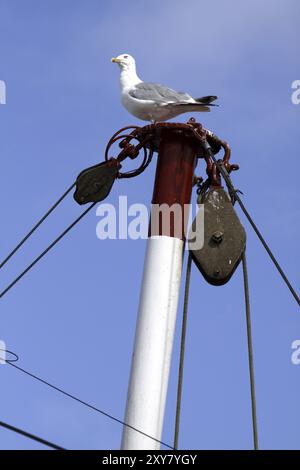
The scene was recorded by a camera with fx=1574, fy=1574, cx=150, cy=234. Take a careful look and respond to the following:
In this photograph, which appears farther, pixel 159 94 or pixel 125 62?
pixel 125 62

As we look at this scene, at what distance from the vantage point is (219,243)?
13.0m

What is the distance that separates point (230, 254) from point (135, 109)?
2.04 metres

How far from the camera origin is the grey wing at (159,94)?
14.2m

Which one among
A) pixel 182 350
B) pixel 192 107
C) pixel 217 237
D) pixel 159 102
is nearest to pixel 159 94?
pixel 159 102

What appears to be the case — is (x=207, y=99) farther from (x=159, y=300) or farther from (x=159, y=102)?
(x=159, y=300)

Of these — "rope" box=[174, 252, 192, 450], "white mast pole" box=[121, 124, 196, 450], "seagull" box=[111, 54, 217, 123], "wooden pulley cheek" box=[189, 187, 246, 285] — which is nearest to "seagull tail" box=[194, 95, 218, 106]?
"seagull" box=[111, 54, 217, 123]

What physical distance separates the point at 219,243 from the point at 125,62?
3.14 meters

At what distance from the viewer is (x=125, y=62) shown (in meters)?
15.5

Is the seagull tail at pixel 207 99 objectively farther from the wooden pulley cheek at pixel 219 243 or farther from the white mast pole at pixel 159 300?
the wooden pulley cheek at pixel 219 243

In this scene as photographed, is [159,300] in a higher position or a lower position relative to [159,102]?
lower

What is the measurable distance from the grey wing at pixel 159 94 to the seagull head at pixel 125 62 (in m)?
0.91

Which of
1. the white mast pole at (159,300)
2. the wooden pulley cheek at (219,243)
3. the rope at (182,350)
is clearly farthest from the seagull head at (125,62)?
the rope at (182,350)
